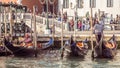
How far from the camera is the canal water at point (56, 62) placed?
37.4m

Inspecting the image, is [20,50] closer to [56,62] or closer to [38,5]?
[56,62]

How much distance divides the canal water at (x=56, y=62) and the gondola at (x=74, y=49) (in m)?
0.43

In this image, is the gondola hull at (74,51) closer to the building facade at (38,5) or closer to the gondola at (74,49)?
the gondola at (74,49)

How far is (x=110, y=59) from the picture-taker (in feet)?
132

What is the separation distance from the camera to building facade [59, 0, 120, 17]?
206ft

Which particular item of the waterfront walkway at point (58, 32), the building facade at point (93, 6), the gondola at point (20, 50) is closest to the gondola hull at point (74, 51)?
the gondola at point (20, 50)

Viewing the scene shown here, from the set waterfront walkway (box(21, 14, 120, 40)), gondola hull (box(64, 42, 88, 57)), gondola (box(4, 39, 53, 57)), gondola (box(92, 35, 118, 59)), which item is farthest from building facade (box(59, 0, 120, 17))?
gondola (box(92, 35, 118, 59))

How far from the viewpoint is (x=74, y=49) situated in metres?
40.5

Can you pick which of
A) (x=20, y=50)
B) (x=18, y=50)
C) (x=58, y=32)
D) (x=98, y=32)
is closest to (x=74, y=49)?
(x=98, y=32)

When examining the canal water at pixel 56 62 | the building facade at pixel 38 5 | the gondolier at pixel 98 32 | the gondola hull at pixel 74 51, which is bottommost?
the canal water at pixel 56 62

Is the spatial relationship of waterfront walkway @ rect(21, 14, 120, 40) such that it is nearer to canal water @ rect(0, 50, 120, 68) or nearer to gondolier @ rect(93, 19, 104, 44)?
canal water @ rect(0, 50, 120, 68)

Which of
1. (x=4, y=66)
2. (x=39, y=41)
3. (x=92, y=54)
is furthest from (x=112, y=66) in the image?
(x=39, y=41)

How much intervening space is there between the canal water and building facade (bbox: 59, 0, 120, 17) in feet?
71.5

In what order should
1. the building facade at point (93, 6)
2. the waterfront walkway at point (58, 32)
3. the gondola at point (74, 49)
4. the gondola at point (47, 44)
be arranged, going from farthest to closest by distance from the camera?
the building facade at point (93, 6) < the waterfront walkway at point (58, 32) < the gondola at point (47, 44) < the gondola at point (74, 49)
